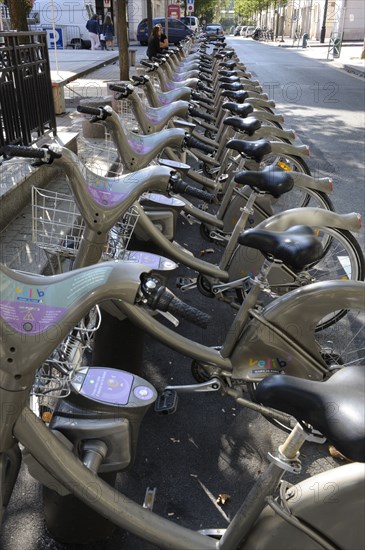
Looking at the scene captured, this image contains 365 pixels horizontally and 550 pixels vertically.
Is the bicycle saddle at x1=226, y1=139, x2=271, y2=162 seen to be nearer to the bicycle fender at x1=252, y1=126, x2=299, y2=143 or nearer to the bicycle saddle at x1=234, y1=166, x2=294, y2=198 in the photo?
the bicycle saddle at x1=234, y1=166, x2=294, y2=198

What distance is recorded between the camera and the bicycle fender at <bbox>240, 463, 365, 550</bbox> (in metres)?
1.39

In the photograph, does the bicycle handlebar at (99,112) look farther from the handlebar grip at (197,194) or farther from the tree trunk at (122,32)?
the tree trunk at (122,32)

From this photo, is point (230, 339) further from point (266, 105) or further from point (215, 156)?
point (266, 105)

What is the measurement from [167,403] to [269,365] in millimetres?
531

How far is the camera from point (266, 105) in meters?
6.52

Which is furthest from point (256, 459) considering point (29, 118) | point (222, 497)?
point (29, 118)

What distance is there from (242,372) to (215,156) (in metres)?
3.62

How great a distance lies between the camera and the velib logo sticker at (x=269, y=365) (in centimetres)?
267

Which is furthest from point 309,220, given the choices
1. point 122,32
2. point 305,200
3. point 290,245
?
point 122,32

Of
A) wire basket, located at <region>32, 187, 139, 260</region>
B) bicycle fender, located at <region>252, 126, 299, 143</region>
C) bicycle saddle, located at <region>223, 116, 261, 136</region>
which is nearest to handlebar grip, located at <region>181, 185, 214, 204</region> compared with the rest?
A: wire basket, located at <region>32, 187, 139, 260</region>

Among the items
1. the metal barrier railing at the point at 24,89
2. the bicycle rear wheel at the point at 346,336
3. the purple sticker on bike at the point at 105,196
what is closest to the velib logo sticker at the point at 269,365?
the bicycle rear wheel at the point at 346,336

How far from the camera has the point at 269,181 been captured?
322cm

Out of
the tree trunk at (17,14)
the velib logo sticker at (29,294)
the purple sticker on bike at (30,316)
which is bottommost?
the purple sticker on bike at (30,316)

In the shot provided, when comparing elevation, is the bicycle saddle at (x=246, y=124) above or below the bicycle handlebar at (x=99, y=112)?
below
